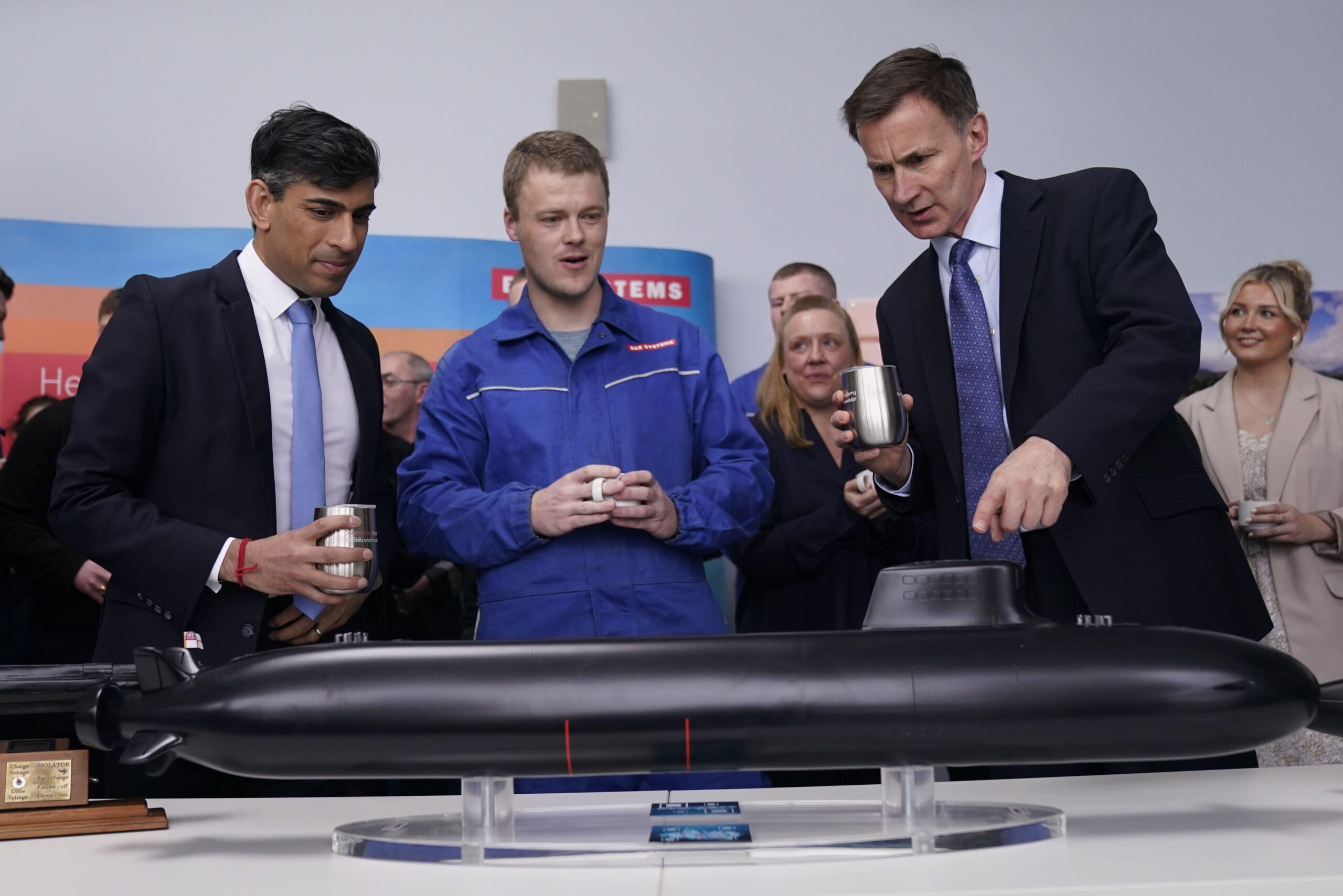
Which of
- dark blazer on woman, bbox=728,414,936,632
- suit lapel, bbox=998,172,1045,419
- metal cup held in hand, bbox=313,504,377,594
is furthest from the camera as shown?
dark blazer on woman, bbox=728,414,936,632

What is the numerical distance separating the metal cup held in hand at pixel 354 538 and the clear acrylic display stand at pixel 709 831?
0.48 metres

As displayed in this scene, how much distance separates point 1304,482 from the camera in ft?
11.9

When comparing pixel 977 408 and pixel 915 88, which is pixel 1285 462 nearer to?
pixel 977 408

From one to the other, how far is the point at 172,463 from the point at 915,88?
1.57 metres

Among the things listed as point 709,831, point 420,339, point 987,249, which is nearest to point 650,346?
point 987,249

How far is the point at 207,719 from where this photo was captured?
4.37ft

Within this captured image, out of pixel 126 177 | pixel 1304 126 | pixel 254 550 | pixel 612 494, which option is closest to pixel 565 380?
pixel 612 494

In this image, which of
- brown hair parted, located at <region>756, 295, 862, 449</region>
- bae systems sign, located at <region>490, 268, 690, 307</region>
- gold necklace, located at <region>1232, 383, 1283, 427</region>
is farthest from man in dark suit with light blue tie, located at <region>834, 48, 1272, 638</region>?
bae systems sign, located at <region>490, 268, 690, 307</region>

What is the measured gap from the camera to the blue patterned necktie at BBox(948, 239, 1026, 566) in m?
2.23

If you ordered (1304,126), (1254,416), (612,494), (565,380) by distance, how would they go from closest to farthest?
(612,494), (565,380), (1254,416), (1304,126)

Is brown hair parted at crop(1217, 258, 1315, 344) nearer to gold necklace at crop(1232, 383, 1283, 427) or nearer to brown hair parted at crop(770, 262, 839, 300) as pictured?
gold necklace at crop(1232, 383, 1283, 427)

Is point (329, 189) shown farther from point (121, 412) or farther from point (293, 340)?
point (121, 412)

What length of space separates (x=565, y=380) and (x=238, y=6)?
364 cm

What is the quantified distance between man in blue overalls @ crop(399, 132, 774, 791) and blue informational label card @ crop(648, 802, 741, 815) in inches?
29.5
